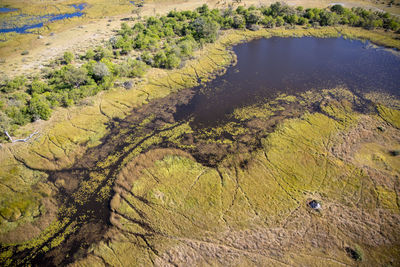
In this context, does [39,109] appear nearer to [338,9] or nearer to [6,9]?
[6,9]

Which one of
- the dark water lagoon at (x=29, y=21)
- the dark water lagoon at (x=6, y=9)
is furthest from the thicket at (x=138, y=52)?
the dark water lagoon at (x=6, y=9)

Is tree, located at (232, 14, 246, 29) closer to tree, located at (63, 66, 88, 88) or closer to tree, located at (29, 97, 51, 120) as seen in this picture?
tree, located at (63, 66, 88, 88)

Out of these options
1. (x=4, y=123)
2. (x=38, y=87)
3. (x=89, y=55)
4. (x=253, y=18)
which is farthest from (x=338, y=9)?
(x=4, y=123)

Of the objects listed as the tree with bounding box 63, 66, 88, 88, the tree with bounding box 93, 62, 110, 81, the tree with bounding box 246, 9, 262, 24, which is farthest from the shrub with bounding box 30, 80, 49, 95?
the tree with bounding box 246, 9, 262, 24

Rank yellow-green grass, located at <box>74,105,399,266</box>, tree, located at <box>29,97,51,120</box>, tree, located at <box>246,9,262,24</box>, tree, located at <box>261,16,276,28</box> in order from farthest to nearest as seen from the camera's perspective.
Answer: tree, located at <box>261,16,276,28</box>
tree, located at <box>246,9,262,24</box>
tree, located at <box>29,97,51,120</box>
yellow-green grass, located at <box>74,105,399,266</box>

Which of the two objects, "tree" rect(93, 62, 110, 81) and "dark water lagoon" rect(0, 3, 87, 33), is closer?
"tree" rect(93, 62, 110, 81)

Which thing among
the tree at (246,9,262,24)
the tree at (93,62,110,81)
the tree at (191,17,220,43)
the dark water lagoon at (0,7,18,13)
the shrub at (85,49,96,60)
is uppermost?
the dark water lagoon at (0,7,18,13)
